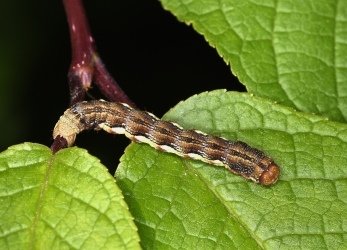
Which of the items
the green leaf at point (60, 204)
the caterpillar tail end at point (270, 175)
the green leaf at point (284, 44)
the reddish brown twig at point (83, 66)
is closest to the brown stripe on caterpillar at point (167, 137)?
the caterpillar tail end at point (270, 175)

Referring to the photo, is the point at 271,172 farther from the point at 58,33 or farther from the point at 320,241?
the point at 58,33

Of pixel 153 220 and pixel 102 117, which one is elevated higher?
pixel 102 117

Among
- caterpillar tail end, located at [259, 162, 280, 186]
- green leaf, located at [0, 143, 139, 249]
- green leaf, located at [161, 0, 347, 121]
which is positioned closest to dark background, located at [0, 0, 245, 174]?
green leaf, located at [161, 0, 347, 121]

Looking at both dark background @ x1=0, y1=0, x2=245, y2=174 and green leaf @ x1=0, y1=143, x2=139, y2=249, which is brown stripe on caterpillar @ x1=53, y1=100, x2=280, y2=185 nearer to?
green leaf @ x1=0, y1=143, x2=139, y2=249

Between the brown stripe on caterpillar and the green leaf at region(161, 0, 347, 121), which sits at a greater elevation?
the green leaf at region(161, 0, 347, 121)

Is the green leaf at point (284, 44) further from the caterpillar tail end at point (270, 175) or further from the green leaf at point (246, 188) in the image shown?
the caterpillar tail end at point (270, 175)

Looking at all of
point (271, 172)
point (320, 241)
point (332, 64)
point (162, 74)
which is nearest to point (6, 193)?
point (271, 172)
